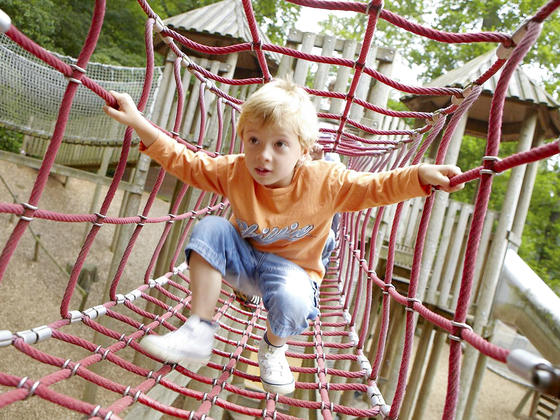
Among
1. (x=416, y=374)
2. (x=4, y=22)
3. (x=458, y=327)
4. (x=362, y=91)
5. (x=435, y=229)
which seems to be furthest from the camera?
(x=416, y=374)

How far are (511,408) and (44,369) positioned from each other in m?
7.47

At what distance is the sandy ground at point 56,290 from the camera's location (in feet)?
12.6

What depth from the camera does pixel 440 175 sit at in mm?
895

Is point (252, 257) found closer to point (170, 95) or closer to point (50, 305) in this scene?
point (170, 95)

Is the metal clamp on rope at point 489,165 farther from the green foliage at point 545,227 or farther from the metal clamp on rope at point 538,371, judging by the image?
the green foliage at point 545,227

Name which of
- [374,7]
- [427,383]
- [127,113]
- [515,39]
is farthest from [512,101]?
[127,113]

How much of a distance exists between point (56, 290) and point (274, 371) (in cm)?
518

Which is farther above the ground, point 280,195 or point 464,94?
point 464,94

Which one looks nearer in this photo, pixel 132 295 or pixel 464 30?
pixel 132 295

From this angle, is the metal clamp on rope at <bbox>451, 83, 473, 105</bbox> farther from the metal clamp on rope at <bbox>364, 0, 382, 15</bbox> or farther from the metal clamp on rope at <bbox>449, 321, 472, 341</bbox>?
the metal clamp on rope at <bbox>449, 321, 472, 341</bbox>

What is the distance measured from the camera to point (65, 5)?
9.36 m

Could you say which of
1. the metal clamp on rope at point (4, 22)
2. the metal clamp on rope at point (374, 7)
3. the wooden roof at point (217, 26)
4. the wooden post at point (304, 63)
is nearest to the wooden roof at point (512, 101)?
the wooden post at point (304, 63)

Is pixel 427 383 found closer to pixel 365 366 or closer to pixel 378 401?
pixel 365 366

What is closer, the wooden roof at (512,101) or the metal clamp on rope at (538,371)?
the metal clamp on rope at (538,371)
